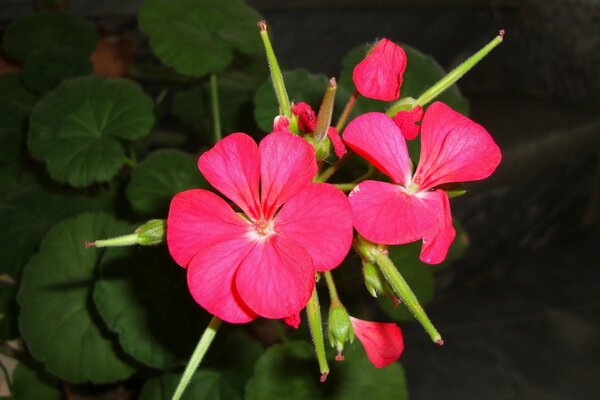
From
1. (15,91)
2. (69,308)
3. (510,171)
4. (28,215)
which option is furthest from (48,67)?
(510,171)

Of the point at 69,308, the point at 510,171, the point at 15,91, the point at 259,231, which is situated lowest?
the point at 510,171

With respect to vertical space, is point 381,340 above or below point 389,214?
below

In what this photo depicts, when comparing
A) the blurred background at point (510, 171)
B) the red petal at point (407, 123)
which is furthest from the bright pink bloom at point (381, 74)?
the blurred background at point (510, 171)

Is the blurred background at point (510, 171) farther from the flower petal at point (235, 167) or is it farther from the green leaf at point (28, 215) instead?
the flower petal at point (235, 167)

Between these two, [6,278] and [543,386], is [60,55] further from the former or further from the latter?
[543,386]

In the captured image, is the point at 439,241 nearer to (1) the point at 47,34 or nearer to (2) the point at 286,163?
(2) the point at 286,163

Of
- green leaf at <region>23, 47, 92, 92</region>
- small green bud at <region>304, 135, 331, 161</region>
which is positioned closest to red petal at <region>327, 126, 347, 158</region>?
small green bud at <region>304, 135, 331, 161</region>
